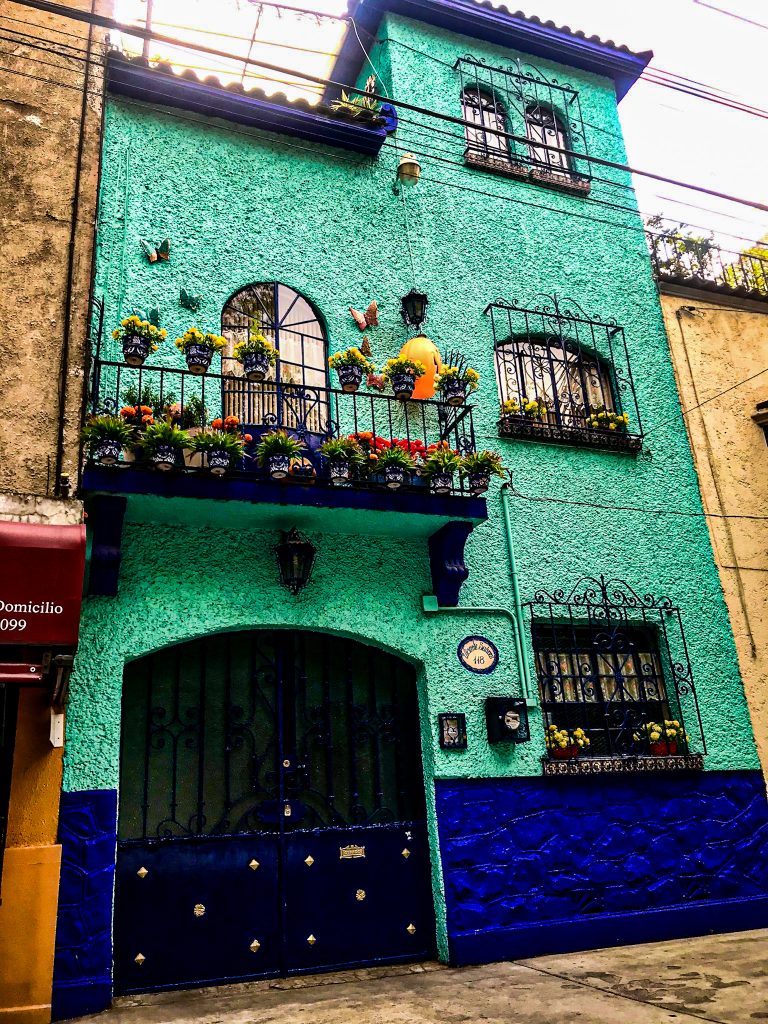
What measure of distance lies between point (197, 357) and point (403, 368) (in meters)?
2.03

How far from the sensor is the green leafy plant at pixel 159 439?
6.25m

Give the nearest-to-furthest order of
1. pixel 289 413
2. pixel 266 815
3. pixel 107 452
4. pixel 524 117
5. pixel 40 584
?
pixel 40 584, pixel 107 452, pixel 266 815, pixel 289 413, pixel 524 117

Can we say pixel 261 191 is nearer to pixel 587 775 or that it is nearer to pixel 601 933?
pixel 587 775

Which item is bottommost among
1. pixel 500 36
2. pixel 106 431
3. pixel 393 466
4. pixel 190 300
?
pixel 393 466

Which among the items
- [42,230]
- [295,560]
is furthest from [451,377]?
[42,230]

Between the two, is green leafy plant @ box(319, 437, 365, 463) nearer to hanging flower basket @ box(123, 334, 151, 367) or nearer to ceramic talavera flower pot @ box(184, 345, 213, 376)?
ceramic talavera flower pot @ box(184, 345, 213, 376)

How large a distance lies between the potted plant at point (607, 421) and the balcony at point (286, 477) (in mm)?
1793

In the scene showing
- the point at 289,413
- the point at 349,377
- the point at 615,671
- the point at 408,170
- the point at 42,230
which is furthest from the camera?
the point at 408,170

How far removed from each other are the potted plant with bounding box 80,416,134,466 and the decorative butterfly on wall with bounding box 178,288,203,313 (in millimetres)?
2085

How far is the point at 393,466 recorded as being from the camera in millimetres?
6961

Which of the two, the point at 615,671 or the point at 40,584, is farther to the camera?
Answer: the point at 615,671

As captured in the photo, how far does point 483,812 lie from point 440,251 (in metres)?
6.54

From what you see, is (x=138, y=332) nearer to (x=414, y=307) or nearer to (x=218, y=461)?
(x=218, y=461)

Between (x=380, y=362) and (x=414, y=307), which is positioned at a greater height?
(x=414, y=307)
